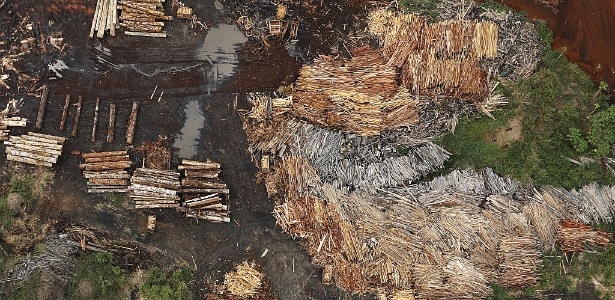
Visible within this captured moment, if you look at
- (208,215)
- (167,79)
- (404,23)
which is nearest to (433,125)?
(404,23)

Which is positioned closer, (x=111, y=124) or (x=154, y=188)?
(x=154, y=188)

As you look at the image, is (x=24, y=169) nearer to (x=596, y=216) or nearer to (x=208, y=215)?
(x=208, y=215)

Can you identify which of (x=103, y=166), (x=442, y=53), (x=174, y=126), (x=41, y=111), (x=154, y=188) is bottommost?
(x=154, y=188)

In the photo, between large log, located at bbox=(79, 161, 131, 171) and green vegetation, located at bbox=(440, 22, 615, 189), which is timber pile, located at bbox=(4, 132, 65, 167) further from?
green vegetation, located at bbox=(440, 22, 615, 189)

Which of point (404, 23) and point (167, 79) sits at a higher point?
point (404, 23)

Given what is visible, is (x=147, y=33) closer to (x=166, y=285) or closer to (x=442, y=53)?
(x=166, y=285)

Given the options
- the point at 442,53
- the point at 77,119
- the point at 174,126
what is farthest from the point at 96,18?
the point at 442,53
